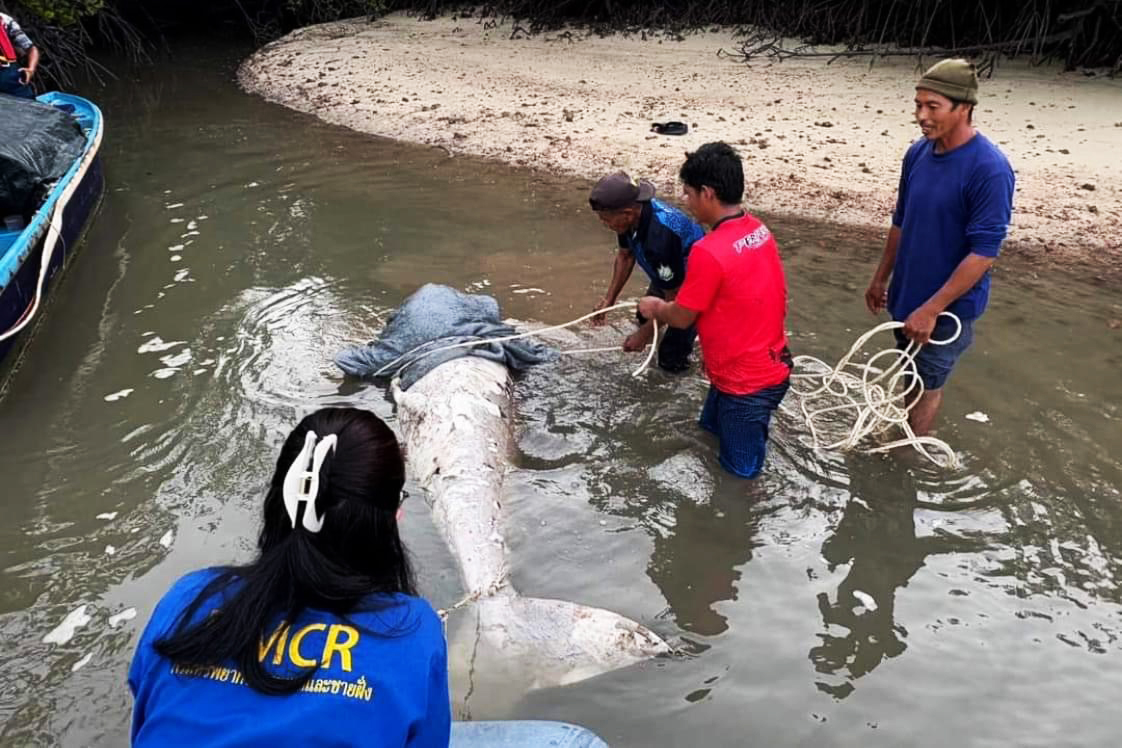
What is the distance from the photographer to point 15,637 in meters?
3.20

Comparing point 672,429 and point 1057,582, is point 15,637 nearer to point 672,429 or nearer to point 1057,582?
point 672,429

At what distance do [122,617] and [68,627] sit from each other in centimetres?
18

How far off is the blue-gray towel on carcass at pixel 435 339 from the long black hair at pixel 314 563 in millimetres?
3005

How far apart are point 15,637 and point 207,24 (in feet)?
59.6

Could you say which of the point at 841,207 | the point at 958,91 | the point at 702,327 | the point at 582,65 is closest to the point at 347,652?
the point at 702,327

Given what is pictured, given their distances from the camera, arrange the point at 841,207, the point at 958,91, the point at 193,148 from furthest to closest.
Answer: the point at 193,148, the point at 841,207, the point at 958,91

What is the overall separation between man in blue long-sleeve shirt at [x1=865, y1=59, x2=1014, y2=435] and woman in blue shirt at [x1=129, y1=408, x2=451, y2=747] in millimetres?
2522

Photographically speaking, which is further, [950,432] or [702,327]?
[950,432]

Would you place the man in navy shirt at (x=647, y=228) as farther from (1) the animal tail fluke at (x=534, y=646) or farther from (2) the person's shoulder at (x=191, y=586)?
(2) the person's shoulder at (x=191, y=586)

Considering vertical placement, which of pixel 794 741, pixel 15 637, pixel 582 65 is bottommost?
pixel 15 637

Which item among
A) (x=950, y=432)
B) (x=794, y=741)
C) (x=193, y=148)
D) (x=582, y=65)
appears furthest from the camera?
(x=582, y=65)

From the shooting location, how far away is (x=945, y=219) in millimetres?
3326

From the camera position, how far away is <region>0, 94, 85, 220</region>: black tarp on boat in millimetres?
5793

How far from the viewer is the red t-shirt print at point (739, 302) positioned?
327cm
